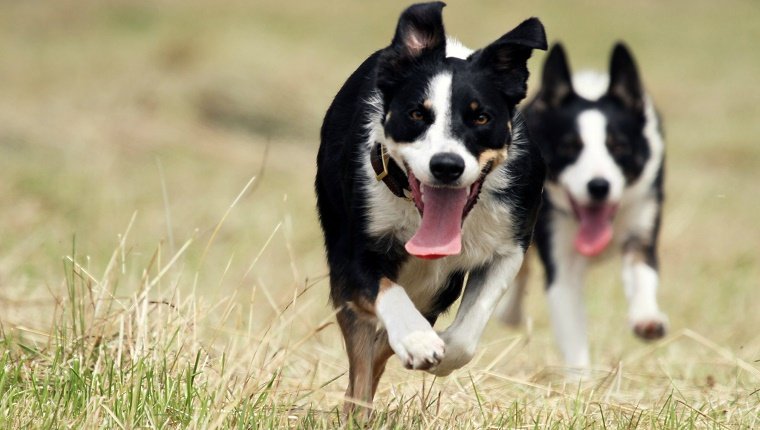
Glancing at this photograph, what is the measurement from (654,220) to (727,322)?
3.26ft

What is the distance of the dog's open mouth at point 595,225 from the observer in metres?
7.45

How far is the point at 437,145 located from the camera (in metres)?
3.91

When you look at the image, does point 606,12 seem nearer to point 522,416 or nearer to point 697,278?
point 697,278

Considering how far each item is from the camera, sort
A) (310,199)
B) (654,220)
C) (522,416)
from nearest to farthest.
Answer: (522,416) → (654,220) → (310,199)

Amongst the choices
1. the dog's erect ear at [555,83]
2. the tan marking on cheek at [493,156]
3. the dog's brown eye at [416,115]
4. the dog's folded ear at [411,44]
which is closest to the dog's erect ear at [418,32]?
the dog's folded ear at [411,44]

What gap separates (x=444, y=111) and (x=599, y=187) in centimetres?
354

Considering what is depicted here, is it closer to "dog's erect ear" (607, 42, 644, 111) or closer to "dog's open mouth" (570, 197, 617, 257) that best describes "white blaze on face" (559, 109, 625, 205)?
"dog's open mouth" (570, 197, 617, 257)

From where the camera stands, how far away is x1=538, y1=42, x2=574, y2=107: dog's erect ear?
770 centimetres

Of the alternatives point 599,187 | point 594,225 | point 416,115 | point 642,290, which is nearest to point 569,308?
point 642,290

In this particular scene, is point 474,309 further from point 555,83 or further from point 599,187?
point 555,83

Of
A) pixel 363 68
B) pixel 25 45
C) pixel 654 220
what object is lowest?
pixel 25 45

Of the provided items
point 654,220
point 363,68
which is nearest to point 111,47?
point 654,220

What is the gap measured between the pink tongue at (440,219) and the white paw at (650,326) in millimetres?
2939

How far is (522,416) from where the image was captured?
4.25 m
